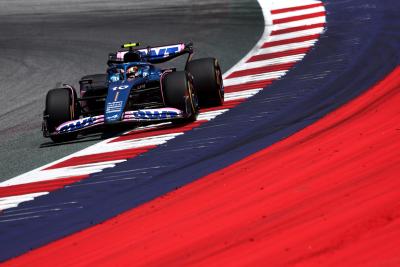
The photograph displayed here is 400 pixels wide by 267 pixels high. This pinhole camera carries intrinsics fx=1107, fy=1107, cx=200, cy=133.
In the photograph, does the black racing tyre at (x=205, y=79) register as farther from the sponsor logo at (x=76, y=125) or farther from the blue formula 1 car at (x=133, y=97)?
the sponsor logo at (x=76, y=125)

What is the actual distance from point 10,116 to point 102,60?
456cm

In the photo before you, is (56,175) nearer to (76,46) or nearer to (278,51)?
(278,51)

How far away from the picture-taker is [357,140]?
9.63 m

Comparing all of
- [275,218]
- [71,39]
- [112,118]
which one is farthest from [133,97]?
[71,39]

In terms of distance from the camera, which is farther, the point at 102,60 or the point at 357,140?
the point at 102,60

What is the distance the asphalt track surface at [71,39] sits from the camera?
13.0 m

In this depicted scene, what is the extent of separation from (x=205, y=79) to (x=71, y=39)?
919cm

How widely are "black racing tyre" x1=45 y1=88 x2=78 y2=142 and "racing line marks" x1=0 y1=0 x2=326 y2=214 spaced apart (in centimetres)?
63

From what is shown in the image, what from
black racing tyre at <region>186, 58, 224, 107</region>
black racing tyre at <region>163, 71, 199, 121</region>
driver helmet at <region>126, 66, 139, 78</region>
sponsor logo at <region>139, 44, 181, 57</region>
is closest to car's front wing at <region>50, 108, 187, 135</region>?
black racing tyre at <region>163, 71, 199, 121</region>

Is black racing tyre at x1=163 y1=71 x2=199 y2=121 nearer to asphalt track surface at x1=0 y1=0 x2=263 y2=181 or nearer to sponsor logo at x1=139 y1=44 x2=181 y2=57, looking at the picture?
asphalt track surface at x1=0 y1=0 x2=263 y2=181

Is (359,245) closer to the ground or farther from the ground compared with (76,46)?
farther from the ground

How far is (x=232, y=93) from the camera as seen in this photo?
14.8 meters

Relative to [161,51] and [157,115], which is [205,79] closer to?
[161,51]

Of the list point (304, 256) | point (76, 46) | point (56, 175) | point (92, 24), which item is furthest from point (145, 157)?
point (92, 24)
